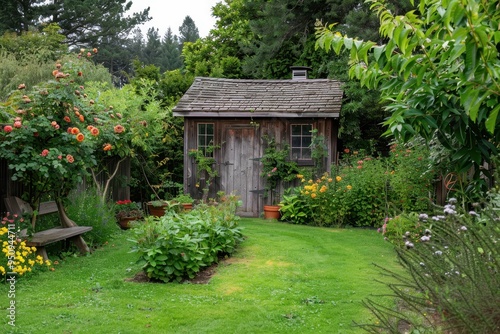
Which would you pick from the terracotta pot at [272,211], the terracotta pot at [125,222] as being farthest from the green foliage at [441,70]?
the terracotta pot at [272,211]

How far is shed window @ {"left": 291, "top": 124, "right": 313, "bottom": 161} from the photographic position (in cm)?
1258

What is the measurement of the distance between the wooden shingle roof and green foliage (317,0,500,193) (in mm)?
8206

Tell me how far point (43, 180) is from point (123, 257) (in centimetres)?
157

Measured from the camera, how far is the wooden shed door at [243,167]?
1280 centimetres

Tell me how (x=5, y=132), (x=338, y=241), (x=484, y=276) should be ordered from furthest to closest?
(x=338, y=241) → (x=5, y=132) → (x=484, y=276)

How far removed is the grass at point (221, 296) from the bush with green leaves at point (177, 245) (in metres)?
0.22

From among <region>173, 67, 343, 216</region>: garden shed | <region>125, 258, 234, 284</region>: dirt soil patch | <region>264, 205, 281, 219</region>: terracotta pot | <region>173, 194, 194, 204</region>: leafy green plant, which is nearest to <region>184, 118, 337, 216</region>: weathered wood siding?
<region>173, 67, 343, 216</region>: garden shed

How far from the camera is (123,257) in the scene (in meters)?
7.54

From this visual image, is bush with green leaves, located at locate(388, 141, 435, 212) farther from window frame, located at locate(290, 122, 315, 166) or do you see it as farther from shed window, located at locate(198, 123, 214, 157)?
shed window, located at locate(198, 123, 214, 157)

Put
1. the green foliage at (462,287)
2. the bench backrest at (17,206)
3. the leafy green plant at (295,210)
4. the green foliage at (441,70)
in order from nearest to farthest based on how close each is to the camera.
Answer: the green foliage at (441,70) → the green foliage at (462,287) → the bench backrest at (17,206) → the leafy green plant at (295,210)

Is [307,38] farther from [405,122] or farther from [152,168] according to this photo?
[405,122]

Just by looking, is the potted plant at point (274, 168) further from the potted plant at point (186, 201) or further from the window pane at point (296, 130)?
the potted plant at point (186, 201)

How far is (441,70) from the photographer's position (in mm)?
3553

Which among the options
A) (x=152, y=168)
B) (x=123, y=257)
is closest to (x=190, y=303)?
(x=123, y=257)
